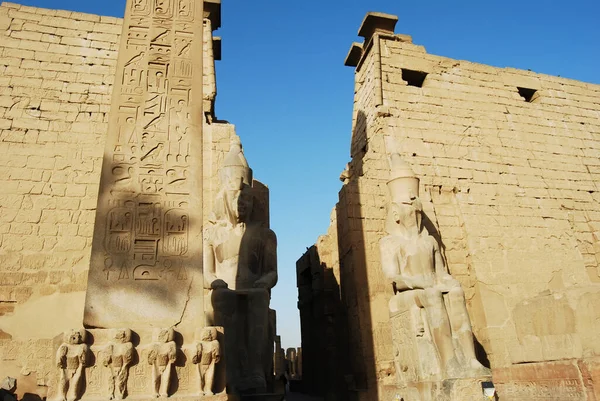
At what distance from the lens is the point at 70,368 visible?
2.87m

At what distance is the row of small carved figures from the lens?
113 inches

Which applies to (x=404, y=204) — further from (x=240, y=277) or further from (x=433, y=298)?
(x=240, y=277)

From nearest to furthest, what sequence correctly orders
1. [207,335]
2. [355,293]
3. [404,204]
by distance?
1. [207,335]
2. [404,204]
3. [355,293]

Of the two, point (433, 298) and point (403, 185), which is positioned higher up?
point (403, 185)

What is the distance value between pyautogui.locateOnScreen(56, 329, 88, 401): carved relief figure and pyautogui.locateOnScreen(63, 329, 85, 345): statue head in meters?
0.03

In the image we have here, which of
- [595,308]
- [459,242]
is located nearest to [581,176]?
[459,242]

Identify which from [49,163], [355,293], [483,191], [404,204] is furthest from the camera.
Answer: [483,191]

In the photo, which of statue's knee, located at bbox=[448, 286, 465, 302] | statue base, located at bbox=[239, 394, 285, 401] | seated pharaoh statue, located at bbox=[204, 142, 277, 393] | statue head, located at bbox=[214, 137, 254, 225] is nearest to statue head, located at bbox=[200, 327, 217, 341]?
statue base, located at bbox=[239, 394, 285, 401]

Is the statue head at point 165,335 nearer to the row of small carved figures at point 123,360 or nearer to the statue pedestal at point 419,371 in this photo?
the row of small carved figures at point 123,360

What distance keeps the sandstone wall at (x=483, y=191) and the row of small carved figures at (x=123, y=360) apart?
3.49 meters

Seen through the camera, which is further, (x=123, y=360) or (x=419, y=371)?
(x=419, y=371)

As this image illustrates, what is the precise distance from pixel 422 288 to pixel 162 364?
10.4ft

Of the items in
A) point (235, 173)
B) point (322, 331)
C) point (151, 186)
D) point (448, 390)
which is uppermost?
point (235, 173)

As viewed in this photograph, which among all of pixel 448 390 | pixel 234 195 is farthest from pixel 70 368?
pixel 448 390
